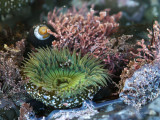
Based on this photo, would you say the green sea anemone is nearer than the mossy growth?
Yes

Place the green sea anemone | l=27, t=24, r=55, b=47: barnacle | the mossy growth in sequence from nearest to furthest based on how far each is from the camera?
the green sea anemone → l=27, t=24, r=55, b=47: barnacle → the mossy growth

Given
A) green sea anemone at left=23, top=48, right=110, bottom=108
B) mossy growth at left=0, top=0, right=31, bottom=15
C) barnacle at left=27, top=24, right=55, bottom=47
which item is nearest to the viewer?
green sea anemone at left=23, top=48, right=110, bottom=108

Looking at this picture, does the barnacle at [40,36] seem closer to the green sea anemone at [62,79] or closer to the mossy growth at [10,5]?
the green sea anemone at [62,79]

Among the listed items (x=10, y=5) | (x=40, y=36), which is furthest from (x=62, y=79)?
(x=10, y=5)

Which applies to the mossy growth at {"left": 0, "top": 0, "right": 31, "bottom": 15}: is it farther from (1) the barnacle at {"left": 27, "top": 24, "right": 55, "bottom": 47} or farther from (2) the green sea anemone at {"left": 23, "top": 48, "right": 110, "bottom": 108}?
(2) the green sea anemone at {"left": 23, "top": 48, "right": 110, "bottom": 108}

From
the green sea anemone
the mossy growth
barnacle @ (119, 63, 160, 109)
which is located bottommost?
barnacle @ (119, 63, 160, 109)

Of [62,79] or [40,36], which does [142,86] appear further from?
[40,36]

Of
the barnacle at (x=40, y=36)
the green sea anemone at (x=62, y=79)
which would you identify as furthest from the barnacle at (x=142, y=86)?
the barnacle at (x=40, y=36)

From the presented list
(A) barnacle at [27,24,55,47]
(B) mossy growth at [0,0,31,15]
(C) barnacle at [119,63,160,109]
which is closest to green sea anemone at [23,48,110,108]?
(C) barnacle at [119,63,160,109]

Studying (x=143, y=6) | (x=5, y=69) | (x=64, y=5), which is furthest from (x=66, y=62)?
(x=143, y=6)
